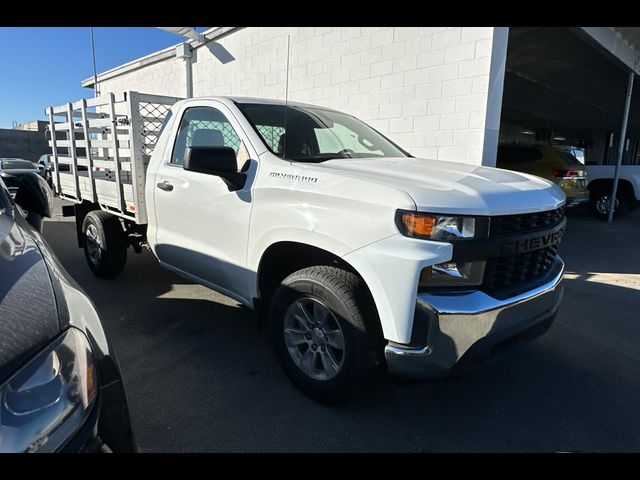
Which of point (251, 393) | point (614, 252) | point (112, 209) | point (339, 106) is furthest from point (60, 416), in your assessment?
point (614, 252)

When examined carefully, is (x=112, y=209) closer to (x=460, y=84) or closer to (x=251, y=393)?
(x=251, y=393)

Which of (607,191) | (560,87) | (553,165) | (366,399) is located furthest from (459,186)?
(560,87)

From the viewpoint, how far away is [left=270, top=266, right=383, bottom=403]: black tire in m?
2.29

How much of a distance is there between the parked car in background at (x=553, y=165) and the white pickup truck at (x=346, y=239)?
7.29 m

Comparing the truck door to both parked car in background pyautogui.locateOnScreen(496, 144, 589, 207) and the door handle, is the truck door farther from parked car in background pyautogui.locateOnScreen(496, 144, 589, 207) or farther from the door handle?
parked car in background pyautogui.locateOnScreen(496, 144, 589, 207)

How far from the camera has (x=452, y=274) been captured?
83.2 inches

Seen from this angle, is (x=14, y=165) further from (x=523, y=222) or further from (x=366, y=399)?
(x=523, y=222)

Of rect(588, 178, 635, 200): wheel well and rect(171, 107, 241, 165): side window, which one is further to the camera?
rect(588, 178, 635, 200): wheel well

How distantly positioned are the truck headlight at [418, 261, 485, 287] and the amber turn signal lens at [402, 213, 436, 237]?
0.18m

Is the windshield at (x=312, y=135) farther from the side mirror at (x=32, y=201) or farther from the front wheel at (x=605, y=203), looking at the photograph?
the front wheel at (x=605, y=203)

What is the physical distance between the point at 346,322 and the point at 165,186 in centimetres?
219

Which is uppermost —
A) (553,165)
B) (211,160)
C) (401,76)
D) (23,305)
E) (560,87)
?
(560,87)

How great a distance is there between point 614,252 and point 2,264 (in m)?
8.45

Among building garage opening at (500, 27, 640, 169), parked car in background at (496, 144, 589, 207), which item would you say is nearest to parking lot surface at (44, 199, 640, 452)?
parked car in background at (496, 144, 589, 207)
